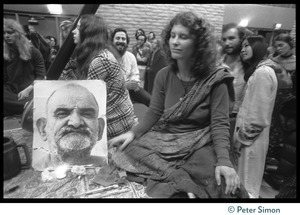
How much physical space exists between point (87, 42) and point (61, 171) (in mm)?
750

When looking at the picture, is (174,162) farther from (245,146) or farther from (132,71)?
(132,71)

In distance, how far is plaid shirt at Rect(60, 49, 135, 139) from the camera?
125 centimetres

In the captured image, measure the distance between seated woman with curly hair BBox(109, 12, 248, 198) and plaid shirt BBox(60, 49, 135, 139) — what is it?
0.34 metres

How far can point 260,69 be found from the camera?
1104 millimetres

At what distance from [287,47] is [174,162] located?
1.07 metres

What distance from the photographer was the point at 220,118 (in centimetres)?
90

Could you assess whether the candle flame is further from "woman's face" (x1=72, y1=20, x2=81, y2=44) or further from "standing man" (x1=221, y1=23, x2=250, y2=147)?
"standing man" (x1=221, y1=23, x2=250, y2=147)

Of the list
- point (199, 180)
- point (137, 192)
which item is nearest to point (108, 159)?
point (137, 192)

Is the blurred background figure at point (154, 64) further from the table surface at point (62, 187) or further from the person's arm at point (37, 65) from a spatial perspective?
the table surface at point (62, 187)

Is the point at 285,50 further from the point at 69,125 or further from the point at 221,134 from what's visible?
the point at 69,125

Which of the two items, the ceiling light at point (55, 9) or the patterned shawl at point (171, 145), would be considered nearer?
the patterned shawl at point (171, 145)

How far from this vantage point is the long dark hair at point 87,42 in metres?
1.29

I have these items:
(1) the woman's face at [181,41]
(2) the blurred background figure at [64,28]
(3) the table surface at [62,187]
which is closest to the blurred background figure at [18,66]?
(2) the blurred background figure at [64,28]

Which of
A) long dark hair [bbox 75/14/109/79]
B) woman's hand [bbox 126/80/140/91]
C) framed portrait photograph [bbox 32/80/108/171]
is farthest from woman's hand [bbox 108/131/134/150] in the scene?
woman's hand [bbox 126/80/140/91]
